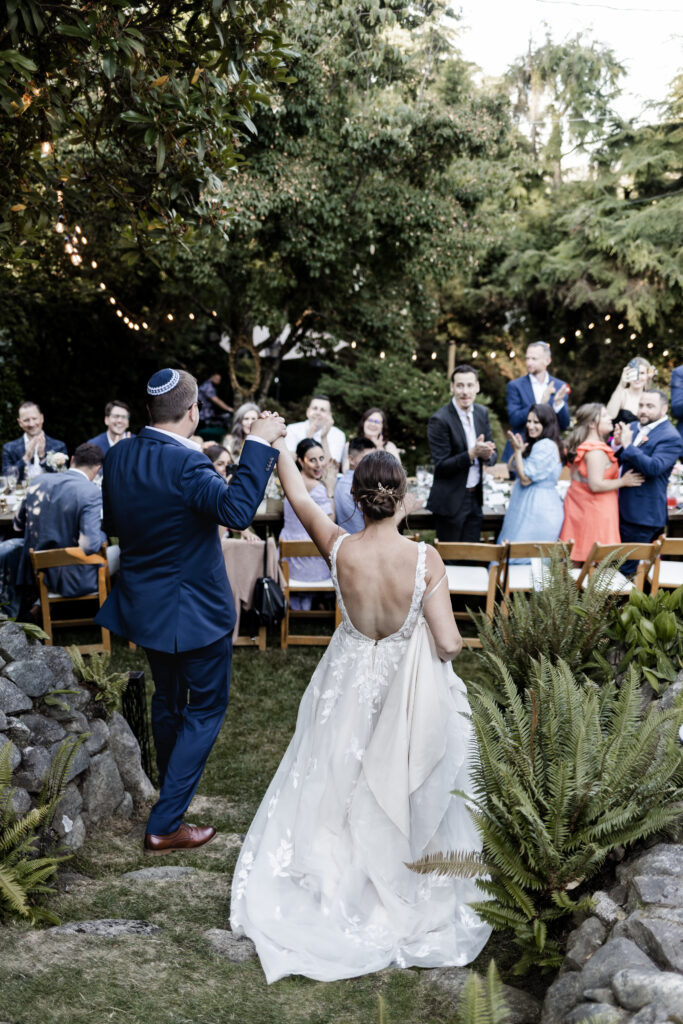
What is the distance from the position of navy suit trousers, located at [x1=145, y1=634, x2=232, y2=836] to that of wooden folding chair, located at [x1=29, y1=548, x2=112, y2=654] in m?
2.07

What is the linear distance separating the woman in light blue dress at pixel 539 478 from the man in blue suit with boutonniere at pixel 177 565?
3.47m

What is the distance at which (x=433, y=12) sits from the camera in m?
11.8

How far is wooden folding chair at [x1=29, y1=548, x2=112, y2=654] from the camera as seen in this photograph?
5605mm

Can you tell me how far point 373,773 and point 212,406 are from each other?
517 inches

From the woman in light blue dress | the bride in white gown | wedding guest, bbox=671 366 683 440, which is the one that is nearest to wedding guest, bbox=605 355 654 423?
wedding guest, bbox=671 366 683 440

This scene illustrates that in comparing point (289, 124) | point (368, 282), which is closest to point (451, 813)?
point (289, 124)

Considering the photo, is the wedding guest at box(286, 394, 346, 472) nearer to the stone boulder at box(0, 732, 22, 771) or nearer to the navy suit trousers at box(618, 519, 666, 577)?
the navy suit trousers at box(618, 519, 666, 577)

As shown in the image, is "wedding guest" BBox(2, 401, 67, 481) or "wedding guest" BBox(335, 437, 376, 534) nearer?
"wedding guest" BBox(335, 437, 376, 534)

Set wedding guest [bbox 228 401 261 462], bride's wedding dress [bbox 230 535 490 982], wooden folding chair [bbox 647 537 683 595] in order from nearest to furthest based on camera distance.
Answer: bride's wedding dress [bbox 230 535 490 982], wooden folding chair [bbox 647 537 683 595], wedding guest [bbox 228 401 261 462]

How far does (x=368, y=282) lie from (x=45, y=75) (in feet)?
33.5

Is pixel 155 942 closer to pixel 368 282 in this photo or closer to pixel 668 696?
pixel 668 696

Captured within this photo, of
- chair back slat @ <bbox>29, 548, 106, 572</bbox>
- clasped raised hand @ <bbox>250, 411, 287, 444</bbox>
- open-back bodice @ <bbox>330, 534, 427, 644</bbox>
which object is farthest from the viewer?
chair back slat @ <bbox>29, 548, 106, 572</bbox>

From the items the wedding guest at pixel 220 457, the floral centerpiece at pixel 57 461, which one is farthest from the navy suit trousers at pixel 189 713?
the floral centerpiece at pixel 57 461

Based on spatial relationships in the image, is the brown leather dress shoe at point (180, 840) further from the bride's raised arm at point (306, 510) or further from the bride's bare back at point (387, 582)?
the bride's raised arm at point (306, 510)
